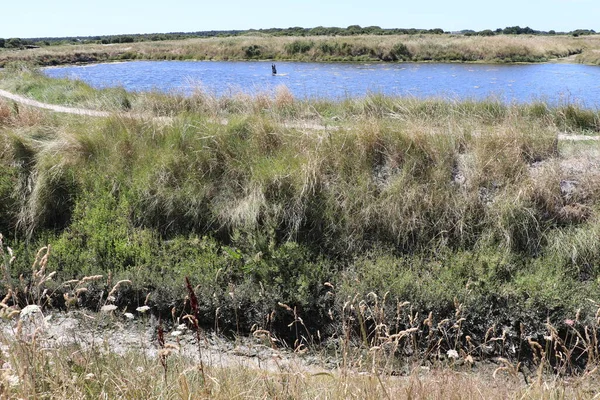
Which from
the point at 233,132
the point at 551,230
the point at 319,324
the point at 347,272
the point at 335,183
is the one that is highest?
the point at 233,132

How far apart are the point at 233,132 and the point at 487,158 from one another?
156 inches

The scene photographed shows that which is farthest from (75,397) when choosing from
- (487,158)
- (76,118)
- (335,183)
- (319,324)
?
(76,118)

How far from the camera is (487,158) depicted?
7.67 metres

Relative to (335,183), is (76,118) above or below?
above

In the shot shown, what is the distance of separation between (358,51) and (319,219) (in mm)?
40685

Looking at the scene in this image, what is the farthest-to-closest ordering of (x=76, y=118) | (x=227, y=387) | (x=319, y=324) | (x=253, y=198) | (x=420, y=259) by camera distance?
1. (x=76, y=118)
2. (x=253, y=198)
3. (x=420, y=259)
4. (x=319, y=324)
5. (x=227, y=387)

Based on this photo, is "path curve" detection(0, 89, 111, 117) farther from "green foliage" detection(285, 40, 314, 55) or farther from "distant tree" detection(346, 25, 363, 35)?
"distant tree" detection(346, 25, 363, 35)

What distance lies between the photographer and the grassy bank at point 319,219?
6246 mm

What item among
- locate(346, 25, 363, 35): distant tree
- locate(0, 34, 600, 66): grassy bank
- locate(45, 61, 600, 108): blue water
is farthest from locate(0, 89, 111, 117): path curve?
locate(346, 25, 363, 35): distant tree

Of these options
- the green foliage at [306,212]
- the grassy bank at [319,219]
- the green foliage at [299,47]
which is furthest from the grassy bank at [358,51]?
the green foliage at [306,212]

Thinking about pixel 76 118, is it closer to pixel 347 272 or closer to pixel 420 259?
pixel 347 272

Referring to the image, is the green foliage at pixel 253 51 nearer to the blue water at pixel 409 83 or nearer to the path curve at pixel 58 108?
the blue water at pixel 409 83

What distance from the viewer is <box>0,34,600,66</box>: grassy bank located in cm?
3953

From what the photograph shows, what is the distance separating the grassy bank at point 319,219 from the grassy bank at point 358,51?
3190 cm
